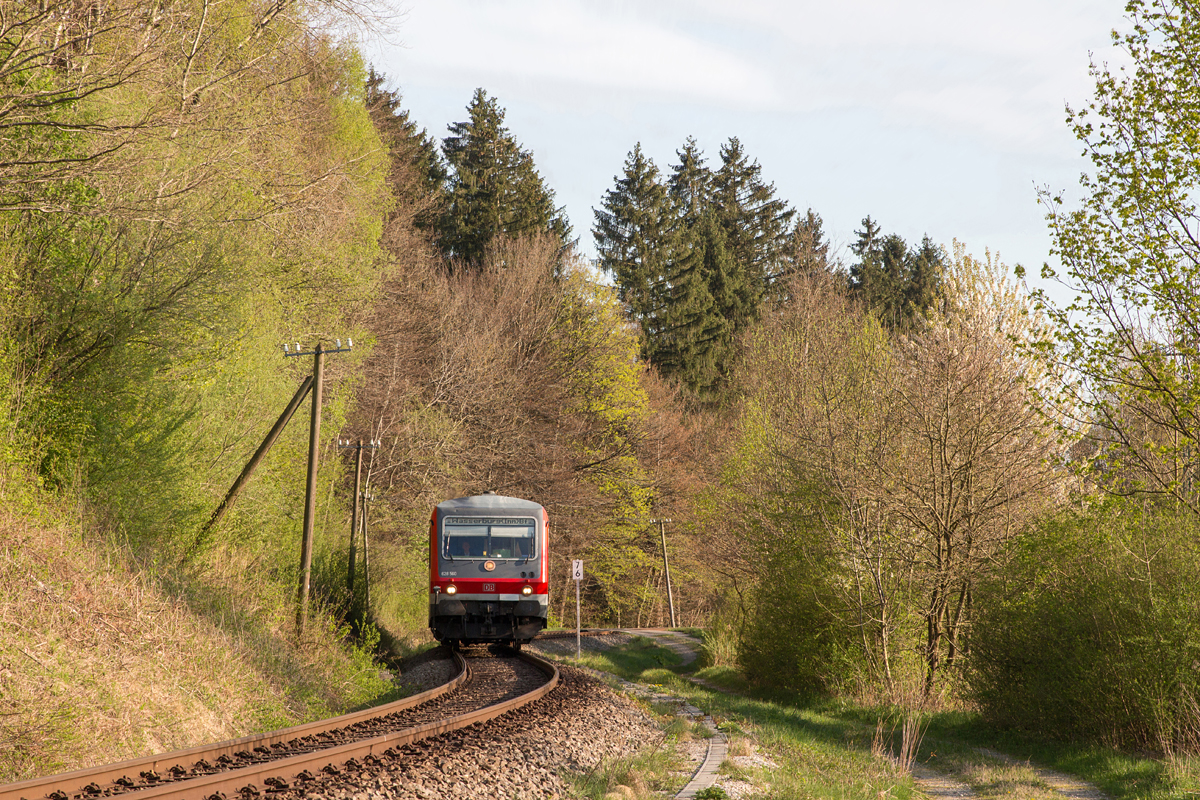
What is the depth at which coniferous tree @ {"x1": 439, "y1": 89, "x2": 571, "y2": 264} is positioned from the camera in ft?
152

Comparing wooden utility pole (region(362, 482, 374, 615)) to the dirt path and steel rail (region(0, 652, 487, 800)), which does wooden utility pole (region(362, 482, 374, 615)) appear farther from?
the dirt path

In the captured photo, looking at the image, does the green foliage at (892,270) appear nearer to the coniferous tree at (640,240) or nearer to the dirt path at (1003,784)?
the coniferous tree at (640,240)

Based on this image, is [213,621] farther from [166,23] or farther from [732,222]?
[732,222]

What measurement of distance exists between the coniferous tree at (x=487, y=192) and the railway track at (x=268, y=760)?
118 ft

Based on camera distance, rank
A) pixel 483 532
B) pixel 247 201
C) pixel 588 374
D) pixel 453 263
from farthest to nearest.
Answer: pixel 453 263
pixel 588 374
pixel 483 532
pixel 247 201

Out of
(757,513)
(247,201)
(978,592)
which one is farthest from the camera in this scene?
(757,513)

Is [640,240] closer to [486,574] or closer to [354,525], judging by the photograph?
[354,525]

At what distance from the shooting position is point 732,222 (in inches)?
2254

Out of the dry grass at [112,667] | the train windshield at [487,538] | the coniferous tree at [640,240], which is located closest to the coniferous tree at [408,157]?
the coniferous tree at [640,240]

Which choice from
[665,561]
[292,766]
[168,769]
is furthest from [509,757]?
[665,561]

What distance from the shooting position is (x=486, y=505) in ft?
65.3

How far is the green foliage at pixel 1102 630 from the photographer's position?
37.0 feet

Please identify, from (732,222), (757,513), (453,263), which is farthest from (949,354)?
(732,222)

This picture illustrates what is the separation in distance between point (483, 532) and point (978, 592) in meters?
9.88
